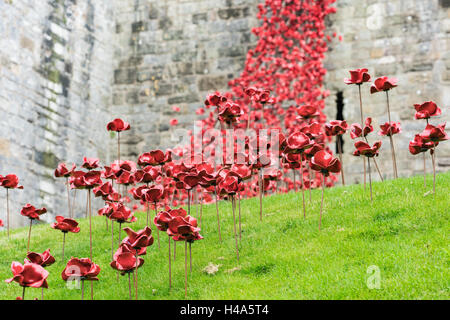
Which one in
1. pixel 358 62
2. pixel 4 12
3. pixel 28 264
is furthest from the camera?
pixel 358 62

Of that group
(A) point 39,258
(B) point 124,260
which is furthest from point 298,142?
(A) point 39,258

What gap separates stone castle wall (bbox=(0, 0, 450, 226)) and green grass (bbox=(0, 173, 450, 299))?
407 centimetres

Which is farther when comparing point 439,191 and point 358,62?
point 358,62

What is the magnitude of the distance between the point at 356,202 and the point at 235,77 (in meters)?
6.19

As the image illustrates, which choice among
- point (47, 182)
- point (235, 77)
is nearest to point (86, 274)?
point (47, 182)

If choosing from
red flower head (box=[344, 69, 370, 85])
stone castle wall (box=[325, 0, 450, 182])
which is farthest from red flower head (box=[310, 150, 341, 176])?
stone castle wall (box=[325, 0, 450, 182])

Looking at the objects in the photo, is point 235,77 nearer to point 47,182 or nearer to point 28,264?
point 47,182

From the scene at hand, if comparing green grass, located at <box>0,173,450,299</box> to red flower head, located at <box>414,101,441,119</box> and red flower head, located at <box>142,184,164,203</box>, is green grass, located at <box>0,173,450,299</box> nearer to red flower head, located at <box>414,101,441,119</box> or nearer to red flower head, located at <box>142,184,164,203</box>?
red flower head, located at <box>142,184,164,203</box>

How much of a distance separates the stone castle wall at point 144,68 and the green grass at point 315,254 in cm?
407

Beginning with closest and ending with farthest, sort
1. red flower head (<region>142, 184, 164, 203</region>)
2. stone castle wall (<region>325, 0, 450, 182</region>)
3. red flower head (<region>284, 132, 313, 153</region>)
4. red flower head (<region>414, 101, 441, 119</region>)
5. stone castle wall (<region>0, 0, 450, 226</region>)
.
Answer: red flower head (<region>142, 184, 164, 203</region>) < red flower head (<region>284, 132, 313, 153</region>) < red flower head (<region>414, 101, 441, 119</region>) < stone castle wall (<region>0, 0, 450, 226</region>) < stone castle wall (<region>325, 0, 450, 182</region>)

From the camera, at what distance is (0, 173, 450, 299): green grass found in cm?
331

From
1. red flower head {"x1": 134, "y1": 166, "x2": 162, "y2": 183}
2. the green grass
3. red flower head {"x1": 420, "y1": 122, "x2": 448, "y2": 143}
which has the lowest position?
the green grass

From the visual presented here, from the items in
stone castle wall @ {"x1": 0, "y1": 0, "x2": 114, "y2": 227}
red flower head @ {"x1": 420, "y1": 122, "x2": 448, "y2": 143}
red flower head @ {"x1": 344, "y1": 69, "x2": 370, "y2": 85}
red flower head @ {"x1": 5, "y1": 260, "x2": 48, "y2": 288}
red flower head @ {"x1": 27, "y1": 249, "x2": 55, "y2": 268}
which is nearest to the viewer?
red flower head @ {"x1": 5, "y1": 260, "x2": 48, "y2": 288}
